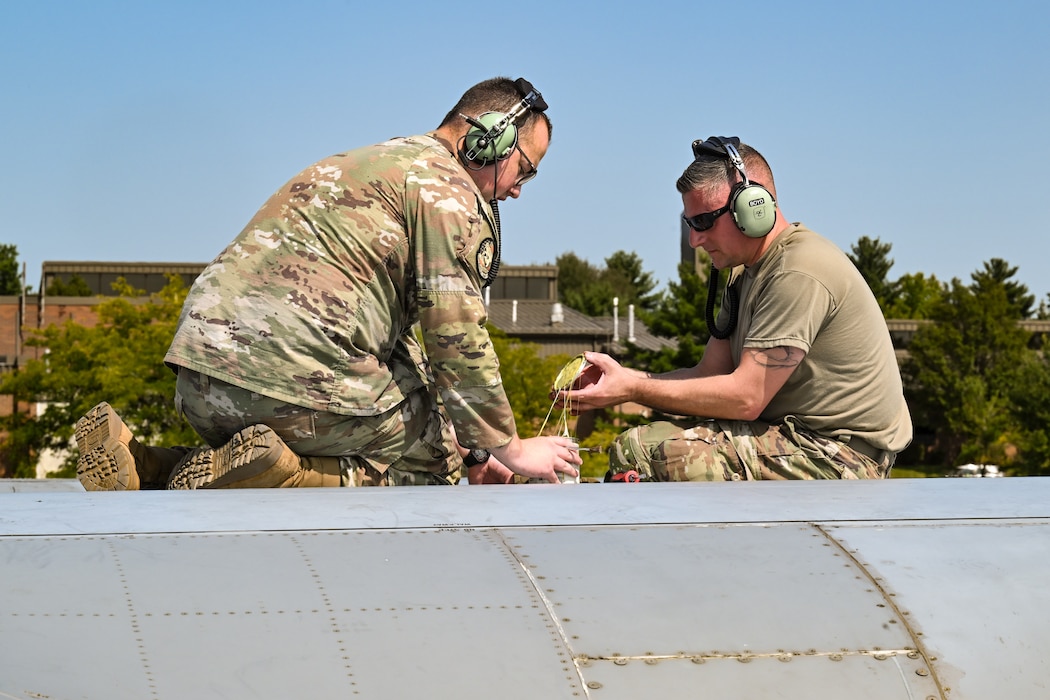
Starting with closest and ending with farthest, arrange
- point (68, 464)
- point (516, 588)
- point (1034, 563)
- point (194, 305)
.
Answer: point (516, 588) → point (1034, 563) → point (194, 305) → point (68, 464)

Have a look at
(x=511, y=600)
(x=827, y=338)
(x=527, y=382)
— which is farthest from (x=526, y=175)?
(x=527, y=382)

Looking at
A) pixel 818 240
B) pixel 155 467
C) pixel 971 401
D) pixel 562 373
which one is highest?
pixel 818 240

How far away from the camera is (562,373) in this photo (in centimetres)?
568

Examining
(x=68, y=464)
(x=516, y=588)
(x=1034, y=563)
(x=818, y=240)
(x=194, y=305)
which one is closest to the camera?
(x=516, y=588)

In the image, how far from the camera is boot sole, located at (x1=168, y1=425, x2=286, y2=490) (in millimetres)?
4500

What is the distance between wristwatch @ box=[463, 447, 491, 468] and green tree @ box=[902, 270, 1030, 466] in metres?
60.3

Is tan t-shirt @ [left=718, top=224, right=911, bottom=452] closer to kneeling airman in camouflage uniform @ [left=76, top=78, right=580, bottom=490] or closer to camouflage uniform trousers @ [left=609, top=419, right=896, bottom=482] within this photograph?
camouflage uniform trousers @ [left=609, top=419, right=896, bottom=482]

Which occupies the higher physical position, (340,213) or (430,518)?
(340,213)

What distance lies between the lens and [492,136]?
5145 millimetres

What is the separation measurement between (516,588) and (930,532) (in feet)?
4.54

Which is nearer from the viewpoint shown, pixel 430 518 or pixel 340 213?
pixel 430 518

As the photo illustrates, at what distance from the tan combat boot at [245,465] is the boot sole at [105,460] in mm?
170

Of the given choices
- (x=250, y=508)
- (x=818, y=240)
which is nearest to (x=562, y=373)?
(x=818, y=240)

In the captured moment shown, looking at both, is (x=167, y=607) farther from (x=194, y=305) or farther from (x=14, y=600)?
(x=194, y=305)
